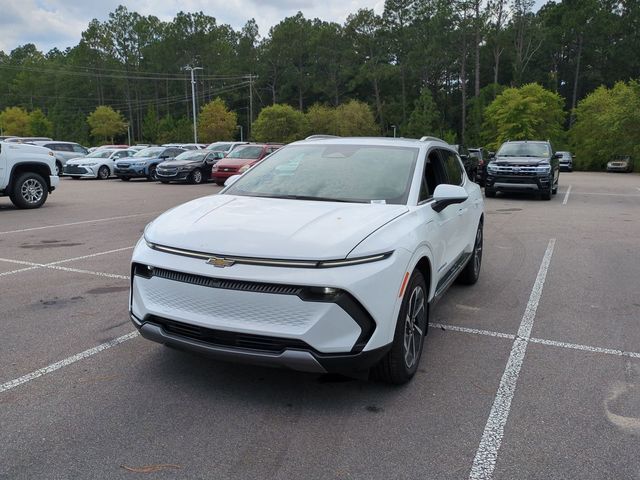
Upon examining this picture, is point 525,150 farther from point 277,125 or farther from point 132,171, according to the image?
point 277,125

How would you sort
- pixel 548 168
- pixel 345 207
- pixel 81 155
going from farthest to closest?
pixel 81 155 < pixel 548 168 < pixel 345 207

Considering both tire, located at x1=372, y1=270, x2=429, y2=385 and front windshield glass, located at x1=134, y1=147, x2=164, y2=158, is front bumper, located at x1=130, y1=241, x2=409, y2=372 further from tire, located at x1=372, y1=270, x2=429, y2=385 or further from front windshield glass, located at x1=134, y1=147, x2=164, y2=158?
front windshield glass, located at x1=134, y1=147, x2=164, y2=158

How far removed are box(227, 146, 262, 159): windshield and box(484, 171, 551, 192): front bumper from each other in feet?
30.7

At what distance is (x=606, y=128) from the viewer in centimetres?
4831

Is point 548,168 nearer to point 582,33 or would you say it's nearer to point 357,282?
point 357,282

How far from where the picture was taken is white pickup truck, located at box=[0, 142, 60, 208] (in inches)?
521

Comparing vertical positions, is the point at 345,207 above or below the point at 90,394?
above

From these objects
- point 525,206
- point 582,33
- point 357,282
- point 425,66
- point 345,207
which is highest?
point 582,33

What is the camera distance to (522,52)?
233ft

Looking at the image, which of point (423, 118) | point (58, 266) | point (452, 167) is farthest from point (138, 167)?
point (423, 118)

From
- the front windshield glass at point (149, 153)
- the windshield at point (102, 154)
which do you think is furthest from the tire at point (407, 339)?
the windshield at point (102, 154)

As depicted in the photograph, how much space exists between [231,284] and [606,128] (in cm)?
5280

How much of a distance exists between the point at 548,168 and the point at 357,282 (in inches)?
614

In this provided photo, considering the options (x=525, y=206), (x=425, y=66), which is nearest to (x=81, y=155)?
(x=525, y=206)
